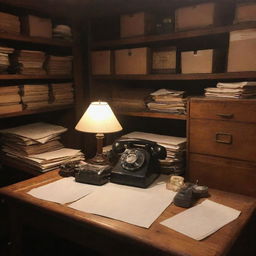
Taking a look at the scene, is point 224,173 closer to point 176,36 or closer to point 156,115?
point 156,115

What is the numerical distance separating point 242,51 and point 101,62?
102 cm

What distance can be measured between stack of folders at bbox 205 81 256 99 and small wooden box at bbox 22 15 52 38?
4.14 ft

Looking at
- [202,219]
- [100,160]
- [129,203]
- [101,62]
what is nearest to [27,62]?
[101,62]

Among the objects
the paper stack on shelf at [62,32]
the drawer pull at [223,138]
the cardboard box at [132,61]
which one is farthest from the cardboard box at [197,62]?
the paper stack on shelf at [62,32]

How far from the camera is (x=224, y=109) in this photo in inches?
60.8

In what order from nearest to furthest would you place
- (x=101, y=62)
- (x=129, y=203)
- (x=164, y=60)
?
(x=129, y=203), (x=164, y=60), (x=101, y=62)

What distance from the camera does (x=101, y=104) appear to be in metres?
1.64

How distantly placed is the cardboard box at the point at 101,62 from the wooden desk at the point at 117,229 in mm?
993

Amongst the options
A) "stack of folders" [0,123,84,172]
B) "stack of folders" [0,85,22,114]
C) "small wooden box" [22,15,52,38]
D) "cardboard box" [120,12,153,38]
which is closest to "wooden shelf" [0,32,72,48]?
"small wooden box" [22,15,52,38]

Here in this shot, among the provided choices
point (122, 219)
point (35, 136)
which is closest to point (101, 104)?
point (35, 136)

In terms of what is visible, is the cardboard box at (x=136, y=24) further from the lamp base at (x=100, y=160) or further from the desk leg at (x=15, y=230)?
the desk leg at (x=15, y=230)

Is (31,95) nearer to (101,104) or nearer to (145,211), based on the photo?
(101,104)

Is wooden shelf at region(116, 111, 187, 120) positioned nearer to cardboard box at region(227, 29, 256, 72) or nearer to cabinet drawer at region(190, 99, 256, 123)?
cabinet drawer at region(190, 99, 256, 123)

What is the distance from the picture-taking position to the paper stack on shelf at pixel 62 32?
2.15 meters
